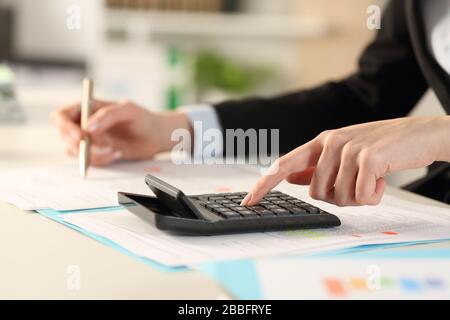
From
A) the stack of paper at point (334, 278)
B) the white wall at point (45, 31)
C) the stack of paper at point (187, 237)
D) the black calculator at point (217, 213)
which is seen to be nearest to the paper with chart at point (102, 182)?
the stack of paper at point (187, 237)

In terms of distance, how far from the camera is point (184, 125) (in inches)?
44.9

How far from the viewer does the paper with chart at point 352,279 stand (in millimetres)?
527

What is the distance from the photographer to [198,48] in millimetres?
3443

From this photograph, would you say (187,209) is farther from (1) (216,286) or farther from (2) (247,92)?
(2) (247,92)

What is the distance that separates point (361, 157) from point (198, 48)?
110 inches

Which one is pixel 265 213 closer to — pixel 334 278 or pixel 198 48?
pixel 334 278

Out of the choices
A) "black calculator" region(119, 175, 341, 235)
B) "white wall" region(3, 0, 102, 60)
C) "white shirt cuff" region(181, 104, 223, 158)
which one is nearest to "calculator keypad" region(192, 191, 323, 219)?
"black calculator" region(119, 175, 341, 235)

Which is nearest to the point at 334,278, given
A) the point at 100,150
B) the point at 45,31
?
the point at 100,150

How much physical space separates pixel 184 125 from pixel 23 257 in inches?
21.5

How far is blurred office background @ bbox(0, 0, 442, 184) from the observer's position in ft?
10.8

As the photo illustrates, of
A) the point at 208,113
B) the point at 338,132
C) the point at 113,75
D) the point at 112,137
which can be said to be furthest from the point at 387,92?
the point at 113,75

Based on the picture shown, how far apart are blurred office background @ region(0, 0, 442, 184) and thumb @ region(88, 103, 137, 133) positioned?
217 cm

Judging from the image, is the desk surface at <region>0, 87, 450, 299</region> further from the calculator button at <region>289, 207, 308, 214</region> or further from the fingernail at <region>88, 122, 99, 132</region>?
the fingernail at <region>88, 122, 99, 132</region>

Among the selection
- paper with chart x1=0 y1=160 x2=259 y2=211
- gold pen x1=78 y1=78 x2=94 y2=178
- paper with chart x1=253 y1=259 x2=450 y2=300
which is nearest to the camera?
paper with chart x1=253 y1=259 x2=450 y2=300
